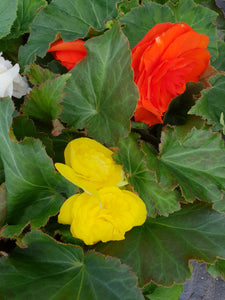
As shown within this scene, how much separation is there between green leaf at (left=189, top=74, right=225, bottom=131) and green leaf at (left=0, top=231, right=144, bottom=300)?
0.24 meters

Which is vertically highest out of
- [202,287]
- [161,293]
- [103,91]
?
[103,91]

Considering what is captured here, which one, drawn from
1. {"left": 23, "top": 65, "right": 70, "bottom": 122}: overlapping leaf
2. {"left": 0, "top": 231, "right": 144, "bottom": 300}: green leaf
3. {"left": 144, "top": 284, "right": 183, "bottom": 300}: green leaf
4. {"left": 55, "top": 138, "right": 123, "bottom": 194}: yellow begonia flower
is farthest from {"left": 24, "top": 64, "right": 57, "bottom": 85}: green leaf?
{"left": 144, "top": 284, "right": 183, "bottom": 300}: green leaf

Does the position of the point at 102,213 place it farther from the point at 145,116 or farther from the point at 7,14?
the point at 7,14

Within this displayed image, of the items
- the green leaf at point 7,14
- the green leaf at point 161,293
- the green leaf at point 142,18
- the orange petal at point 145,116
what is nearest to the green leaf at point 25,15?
the green leaf at point 7,14

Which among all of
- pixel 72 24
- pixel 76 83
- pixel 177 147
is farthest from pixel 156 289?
pixel 72 24

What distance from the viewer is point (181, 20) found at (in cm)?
65

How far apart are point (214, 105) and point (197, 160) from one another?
0.38 ft

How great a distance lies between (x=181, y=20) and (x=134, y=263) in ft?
1.35

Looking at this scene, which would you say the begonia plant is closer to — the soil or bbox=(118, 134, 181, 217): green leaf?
bbox=(118, 134, 181, 217): green leaf

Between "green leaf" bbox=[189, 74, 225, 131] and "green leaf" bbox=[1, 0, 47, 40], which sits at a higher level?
"green leaf" bbox=[1, 0, 47, 40]

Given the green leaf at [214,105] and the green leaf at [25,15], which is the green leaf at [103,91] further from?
the green leaf at [25,15]

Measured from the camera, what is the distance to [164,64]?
50cm

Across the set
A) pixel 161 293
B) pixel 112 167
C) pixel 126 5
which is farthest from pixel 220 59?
pixel 161 293

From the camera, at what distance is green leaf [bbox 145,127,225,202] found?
517mm
